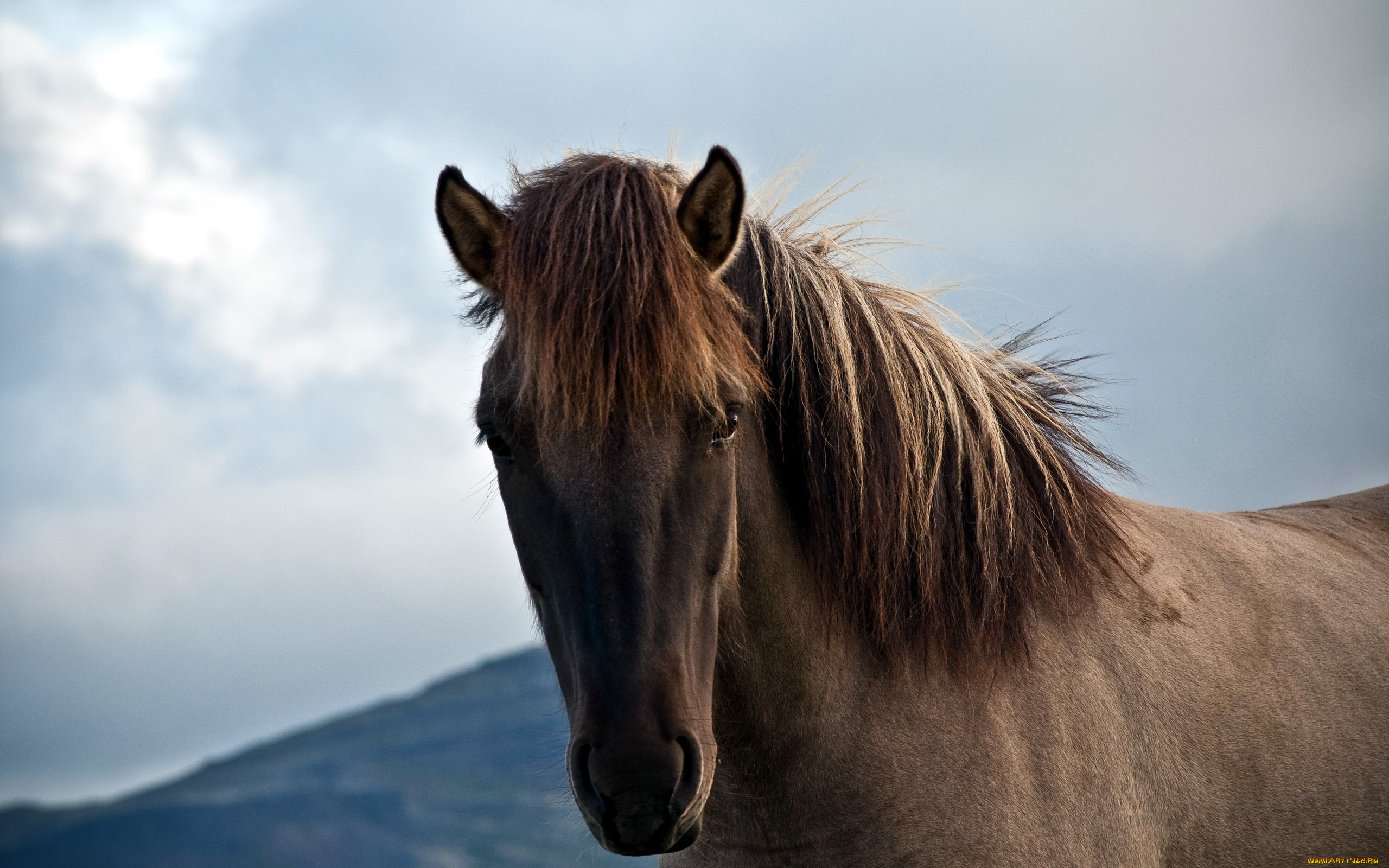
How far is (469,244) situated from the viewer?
8.34ft

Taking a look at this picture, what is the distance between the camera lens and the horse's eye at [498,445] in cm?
233

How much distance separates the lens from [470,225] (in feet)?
8.25

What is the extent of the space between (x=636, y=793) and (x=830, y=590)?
3.11 ft

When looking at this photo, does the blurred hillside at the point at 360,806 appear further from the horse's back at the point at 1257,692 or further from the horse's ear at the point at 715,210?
the horse's ear at the point at 715,210

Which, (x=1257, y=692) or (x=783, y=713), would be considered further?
(x=1257, y=692)

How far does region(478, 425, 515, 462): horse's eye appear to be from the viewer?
2334mm

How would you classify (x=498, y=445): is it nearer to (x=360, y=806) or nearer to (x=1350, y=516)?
(x=1350, y=516)

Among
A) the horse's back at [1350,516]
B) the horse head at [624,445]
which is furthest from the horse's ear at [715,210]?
the horse's back at [1350,516]

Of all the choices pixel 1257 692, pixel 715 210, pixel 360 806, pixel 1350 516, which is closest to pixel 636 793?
pixel 715 210

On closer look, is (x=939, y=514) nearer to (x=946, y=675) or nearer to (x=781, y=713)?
(x=946, y=675)

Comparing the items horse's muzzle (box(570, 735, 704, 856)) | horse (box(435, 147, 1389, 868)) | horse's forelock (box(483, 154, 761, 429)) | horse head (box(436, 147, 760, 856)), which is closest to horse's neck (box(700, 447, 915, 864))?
horse (box(435, 147, 1389, 868))

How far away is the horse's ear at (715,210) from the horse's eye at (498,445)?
2.40 feet

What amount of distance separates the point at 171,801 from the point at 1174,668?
6337cm

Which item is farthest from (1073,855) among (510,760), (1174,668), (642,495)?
(510,760)
